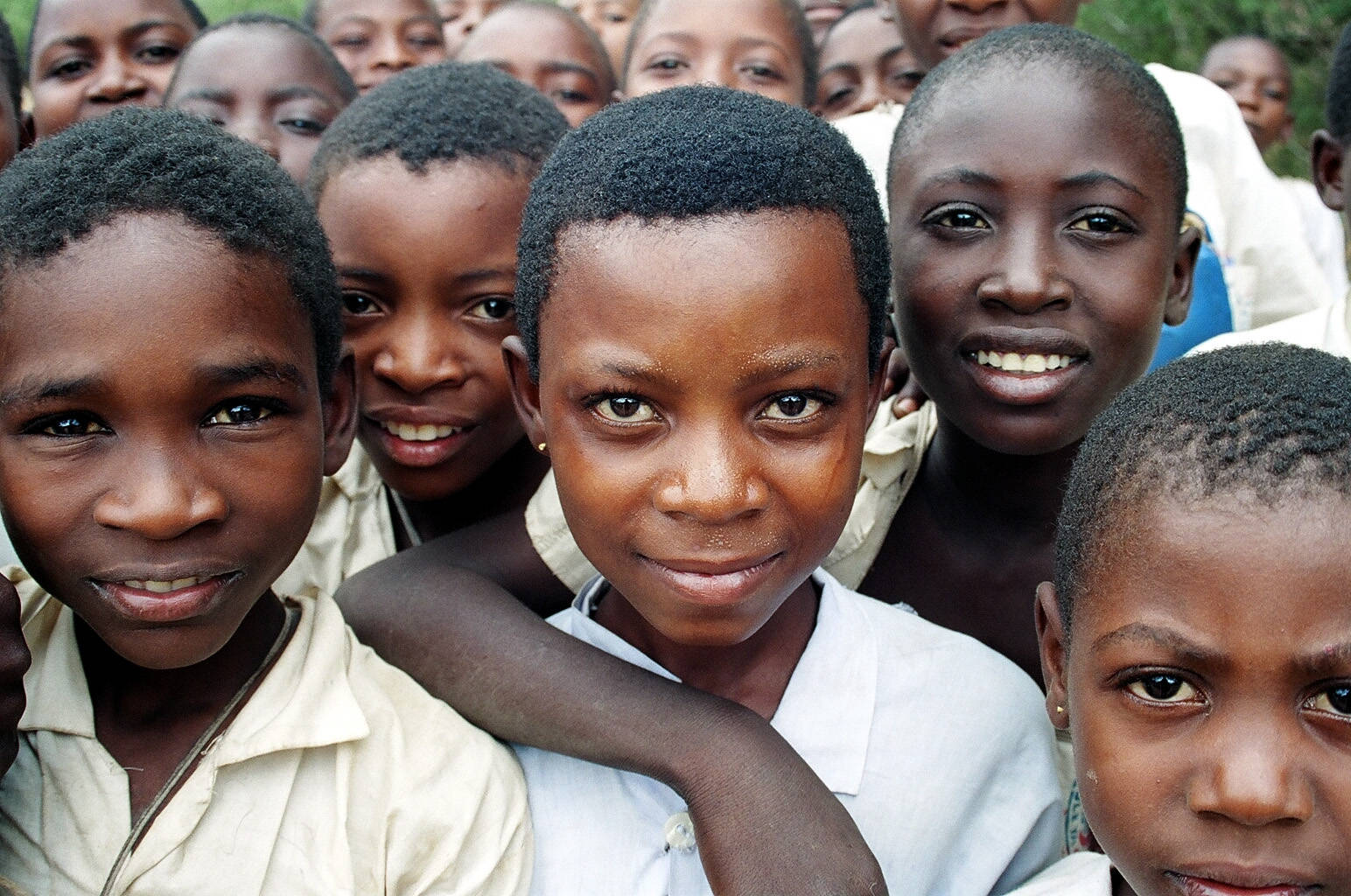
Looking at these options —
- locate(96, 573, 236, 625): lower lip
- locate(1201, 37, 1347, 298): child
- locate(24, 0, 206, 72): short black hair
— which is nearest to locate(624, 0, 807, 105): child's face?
locate(24, 0, 206, 72): short black hair

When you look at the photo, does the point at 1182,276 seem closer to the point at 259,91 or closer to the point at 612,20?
the point at 259,91

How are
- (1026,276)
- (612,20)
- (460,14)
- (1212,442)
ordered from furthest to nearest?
(460,14)
(612,20)
(1026,276)
(1212,442)

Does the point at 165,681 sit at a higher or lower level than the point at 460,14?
lower

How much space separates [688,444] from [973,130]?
3.03 feet

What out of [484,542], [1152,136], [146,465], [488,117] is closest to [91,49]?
[488,117]

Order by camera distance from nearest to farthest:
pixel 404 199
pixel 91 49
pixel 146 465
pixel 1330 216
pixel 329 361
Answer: pixel 146 465 < pixel 329 361 < pixel 404 199 < pixel 91 49 < pixel 1330 216

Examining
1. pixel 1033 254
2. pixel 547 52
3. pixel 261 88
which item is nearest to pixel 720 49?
pixel 547 52

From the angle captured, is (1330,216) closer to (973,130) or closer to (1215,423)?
(973,130)

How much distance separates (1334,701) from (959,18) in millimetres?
2479

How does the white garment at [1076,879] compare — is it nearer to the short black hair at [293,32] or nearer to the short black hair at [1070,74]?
the short black hair at [1070,74]

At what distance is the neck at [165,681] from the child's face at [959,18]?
2411mm

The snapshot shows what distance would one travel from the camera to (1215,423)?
A: 1517mm

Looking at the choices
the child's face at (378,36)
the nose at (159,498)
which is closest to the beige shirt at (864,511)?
the nose at (159,498)

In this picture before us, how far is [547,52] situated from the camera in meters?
4.20
